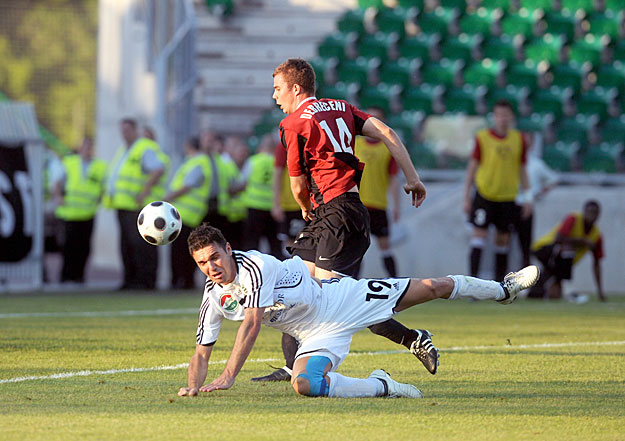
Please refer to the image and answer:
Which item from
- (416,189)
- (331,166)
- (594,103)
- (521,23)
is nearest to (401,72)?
(521,23)

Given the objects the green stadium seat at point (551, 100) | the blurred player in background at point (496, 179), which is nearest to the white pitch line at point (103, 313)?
the blurred player in background at point (496, 179)

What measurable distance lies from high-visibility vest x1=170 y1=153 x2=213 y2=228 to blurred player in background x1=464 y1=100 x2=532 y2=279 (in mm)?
3312

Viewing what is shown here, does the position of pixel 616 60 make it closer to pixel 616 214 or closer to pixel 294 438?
pixel 616 214

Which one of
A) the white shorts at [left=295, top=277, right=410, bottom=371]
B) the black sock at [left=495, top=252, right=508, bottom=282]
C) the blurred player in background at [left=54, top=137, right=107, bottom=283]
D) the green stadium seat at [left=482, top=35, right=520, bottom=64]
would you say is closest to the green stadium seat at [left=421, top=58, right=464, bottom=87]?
the green stadium seat at [left=482, top=35, right=520, bottom=64]

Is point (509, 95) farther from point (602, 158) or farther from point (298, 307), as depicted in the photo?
point (298, 307)

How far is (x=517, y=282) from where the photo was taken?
574cm

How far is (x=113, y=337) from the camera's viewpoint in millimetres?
8016

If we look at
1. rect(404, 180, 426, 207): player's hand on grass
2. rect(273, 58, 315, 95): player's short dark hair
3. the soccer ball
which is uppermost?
rect(273, 58, 315, 95): player's short dark hair

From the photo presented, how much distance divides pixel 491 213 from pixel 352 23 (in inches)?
258

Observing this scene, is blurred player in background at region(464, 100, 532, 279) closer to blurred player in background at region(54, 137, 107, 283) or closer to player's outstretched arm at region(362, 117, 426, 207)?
blurred player in background at region(54, 137, 107, 283)

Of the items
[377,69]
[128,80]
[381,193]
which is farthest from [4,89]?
[381,193]

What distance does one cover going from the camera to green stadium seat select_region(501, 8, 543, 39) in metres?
17.7

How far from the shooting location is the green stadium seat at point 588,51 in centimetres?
1764

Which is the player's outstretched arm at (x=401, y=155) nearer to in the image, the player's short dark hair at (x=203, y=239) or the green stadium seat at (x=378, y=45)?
the player's short dark hair at (x=203, y=239)
